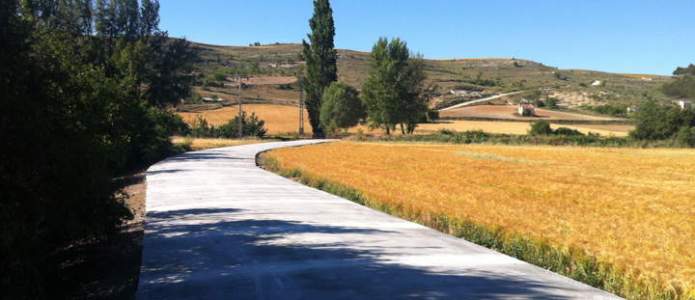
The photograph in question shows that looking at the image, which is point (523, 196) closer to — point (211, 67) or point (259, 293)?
point (259, 293)

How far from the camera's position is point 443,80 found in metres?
152

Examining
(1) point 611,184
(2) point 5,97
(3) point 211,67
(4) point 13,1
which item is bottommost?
(1) point 611,184

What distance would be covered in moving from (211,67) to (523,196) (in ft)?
445

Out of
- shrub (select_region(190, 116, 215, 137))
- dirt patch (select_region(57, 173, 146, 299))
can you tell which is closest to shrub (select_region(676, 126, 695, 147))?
shrub (select_region(190, 116, 215, 137))

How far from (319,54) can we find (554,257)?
2793 inches

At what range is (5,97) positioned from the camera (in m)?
6.61

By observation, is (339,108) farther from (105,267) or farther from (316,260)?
(316,260)

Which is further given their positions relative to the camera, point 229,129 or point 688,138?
point 229,129

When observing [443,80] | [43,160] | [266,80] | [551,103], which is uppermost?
[443,80]

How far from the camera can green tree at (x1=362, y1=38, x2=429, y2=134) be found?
8006 cm

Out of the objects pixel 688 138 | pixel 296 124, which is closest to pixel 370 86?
pixel 296 124

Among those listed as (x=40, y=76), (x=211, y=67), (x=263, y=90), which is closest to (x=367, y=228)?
(x=40, y=76)

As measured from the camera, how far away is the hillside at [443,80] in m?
119

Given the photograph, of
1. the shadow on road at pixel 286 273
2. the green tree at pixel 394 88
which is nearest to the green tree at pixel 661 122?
the green tree at pixel 394 88
